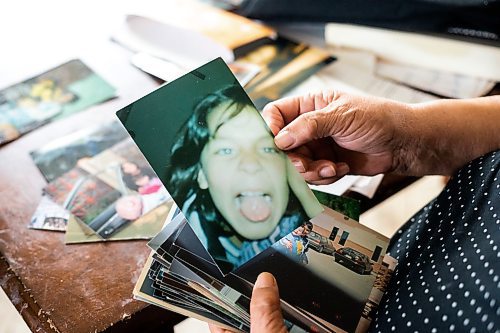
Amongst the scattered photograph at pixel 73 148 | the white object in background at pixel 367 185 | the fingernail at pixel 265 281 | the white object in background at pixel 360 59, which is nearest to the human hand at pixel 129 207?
the scattered photograph at pixel 73 148

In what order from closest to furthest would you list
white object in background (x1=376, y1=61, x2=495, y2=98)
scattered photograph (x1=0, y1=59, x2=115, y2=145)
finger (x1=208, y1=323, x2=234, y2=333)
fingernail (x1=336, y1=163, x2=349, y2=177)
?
finger (x1=208, y1=323, x2=234, y2=333)
fingernail (x1=336, y1=163, x2=349, y2=177)
scattered photograph (x1=0, y1=59, x2=115, y2=145)
white object in background (x1=376, y1=61, x2=495, y2=98)

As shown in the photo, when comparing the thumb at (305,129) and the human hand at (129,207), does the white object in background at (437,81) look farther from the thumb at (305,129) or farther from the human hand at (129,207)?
the human hand at (129,207)

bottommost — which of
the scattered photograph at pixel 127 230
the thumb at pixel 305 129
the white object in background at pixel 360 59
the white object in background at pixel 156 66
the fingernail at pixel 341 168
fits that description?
the fingernail at pixel 341 168

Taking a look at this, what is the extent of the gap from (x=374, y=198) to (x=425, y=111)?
15 cm

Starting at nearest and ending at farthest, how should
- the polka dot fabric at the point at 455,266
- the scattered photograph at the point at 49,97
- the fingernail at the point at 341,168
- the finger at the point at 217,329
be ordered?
→ the polka dot fabric at the point at 455,266 → the finger at the point at 217,329 → the fingernail at the point at 341,168 → the scattered photograph at the point at 49,97

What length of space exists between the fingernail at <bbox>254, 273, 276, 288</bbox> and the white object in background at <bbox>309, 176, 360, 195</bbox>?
0.20 m

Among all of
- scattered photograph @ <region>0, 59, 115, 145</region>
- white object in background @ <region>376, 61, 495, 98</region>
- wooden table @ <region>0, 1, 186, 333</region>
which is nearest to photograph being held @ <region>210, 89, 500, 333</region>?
wooden table @ <region>0, 1, 186, 333</region>

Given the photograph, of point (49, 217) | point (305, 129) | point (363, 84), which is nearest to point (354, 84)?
point (363, 84)

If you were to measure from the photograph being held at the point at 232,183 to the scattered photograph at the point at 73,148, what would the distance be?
285mm

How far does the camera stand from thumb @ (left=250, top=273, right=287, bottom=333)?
623 mm

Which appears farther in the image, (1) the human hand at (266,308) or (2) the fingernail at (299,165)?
(2) the fingernail at (299,165)

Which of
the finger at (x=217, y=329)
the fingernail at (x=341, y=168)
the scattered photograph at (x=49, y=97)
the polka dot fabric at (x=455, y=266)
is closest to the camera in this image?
the polka dot fabric at (x=455, y=266)

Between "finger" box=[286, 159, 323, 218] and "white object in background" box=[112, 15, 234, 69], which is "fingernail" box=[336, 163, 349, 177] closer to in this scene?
"finger" box=[286, 159, 323, 218]

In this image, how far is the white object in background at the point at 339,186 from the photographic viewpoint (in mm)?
829
